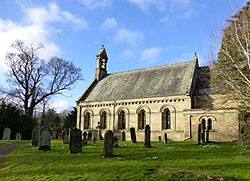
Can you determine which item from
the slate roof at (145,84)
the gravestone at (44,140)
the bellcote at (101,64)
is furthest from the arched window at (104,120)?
the gravestone at (44,140)

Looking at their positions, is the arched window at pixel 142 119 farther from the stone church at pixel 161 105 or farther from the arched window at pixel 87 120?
the arched window at pixel 87 120

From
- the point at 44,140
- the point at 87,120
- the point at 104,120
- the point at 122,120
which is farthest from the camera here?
the point at 87,120

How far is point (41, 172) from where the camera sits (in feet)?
33.3

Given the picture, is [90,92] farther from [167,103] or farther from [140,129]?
[167,103]

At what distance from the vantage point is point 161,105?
30.1 meters

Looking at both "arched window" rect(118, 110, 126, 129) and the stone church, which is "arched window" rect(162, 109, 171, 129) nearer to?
the stone church

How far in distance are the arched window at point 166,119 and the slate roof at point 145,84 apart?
1931 mm

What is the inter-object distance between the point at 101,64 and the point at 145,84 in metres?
10.8

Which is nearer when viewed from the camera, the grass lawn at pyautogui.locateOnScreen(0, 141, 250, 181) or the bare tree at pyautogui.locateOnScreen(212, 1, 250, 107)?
the grass lawn at pyautogui.locateOnScreen(0, 141, 250, 181)

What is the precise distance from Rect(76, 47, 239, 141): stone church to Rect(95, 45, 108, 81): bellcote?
161cm

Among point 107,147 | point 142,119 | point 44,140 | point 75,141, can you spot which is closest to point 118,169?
point 107,147

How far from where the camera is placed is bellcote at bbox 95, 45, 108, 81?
136 ft

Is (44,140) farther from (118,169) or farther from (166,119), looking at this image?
(166,119)

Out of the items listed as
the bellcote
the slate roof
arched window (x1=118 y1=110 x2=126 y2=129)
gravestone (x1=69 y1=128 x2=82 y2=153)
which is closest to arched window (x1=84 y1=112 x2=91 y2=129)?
the slate roof
